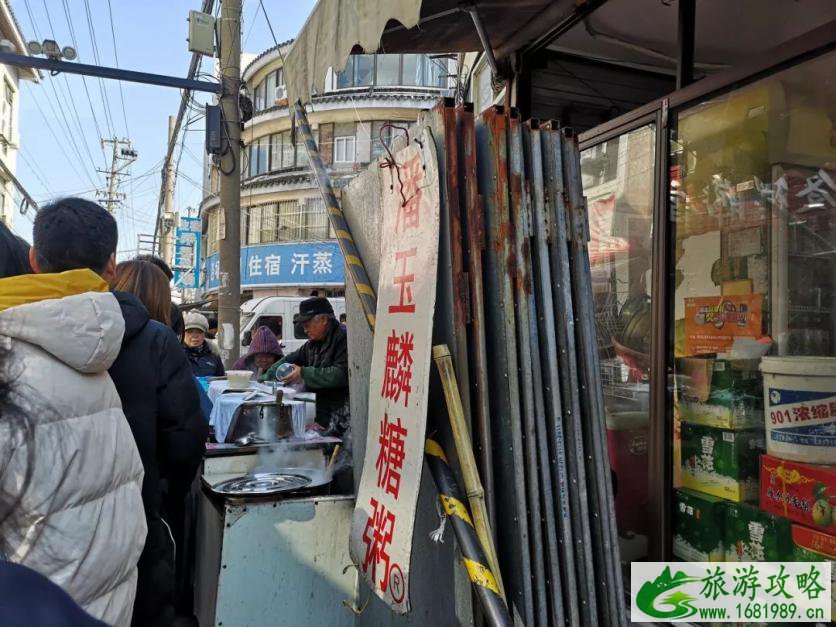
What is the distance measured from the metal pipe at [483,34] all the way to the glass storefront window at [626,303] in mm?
1011

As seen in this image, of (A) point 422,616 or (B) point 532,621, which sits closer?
(B) point 532,621

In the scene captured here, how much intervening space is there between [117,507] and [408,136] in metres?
1.43

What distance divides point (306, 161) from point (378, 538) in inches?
931

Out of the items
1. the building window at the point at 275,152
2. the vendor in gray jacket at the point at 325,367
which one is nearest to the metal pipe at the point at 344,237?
the vendor in gray jacket at the point at 325,367

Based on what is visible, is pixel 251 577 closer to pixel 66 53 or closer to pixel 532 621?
pixel 532 621

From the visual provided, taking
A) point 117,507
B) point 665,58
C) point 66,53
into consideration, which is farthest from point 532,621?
point 66,53

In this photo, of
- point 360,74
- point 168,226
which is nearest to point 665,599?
point 360,74

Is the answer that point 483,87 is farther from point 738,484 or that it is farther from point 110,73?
point 738,484

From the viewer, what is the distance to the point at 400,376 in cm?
185

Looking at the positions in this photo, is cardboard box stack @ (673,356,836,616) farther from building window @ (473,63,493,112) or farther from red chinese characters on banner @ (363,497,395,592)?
building window @ (473,63,493,112)

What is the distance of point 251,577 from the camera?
2490mm

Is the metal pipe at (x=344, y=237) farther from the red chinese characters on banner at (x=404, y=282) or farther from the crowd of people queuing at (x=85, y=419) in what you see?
the crowd of people queuing at (x=85, y=419)

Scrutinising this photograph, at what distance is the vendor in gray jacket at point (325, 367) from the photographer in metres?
3.75

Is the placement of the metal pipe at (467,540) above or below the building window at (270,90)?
below
